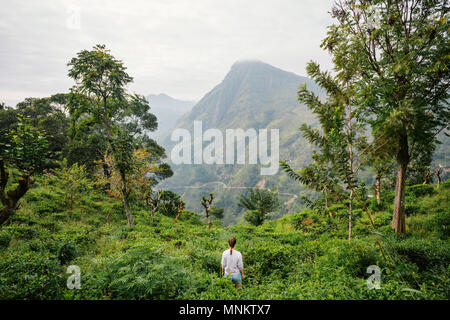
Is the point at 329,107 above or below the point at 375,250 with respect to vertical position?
above

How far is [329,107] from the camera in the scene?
8016 millimetres

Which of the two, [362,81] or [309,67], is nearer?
[362,81]

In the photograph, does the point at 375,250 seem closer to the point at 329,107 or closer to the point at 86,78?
the point at 329,107

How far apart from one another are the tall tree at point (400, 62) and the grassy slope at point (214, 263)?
10.3ft

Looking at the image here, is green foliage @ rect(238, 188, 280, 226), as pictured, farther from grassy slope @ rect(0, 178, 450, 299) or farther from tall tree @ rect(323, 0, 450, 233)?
tall tree @ rect(323, 0, 450, 233)

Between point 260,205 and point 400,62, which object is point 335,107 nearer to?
point 400,62

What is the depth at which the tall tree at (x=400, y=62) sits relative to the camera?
6.61 m

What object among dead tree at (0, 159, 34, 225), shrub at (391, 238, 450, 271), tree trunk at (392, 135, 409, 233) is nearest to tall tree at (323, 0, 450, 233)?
tree trunk at (392, 135, 409, 233)

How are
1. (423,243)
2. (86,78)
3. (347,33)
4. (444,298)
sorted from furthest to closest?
(86,78)
(347,33)
(423,243)
(444,298)

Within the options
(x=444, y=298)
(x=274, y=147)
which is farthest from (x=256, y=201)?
(x=274, y=147)

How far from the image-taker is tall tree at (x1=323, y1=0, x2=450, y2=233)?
21.7 feet

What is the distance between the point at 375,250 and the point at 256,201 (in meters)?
13.2

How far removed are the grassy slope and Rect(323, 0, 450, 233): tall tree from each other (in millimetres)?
3135

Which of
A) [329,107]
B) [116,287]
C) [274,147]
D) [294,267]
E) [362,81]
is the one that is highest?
[274,147]
